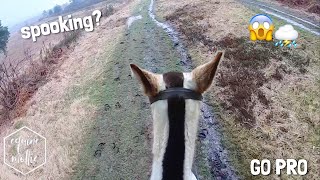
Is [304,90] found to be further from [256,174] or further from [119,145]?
[119,145]

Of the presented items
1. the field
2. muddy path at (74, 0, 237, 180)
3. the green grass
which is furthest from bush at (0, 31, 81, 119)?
muddy path at (74, 0, 237, 180)

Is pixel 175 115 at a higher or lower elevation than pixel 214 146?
higher

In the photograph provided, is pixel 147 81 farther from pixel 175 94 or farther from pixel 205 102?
pixel 205 102

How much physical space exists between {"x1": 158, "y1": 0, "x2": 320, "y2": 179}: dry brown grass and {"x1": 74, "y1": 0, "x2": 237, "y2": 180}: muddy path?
0.53m

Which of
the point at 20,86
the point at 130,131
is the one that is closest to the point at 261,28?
the point at 130,131

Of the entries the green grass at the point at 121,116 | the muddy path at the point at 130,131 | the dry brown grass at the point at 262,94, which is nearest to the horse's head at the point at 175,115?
the muddy path at the point at 130,131

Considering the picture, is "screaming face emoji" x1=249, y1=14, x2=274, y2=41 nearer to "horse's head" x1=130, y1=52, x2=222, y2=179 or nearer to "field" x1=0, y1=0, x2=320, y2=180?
"field" x1=0, y1=0, x2=320, y2=180

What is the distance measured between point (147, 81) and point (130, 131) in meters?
8.35

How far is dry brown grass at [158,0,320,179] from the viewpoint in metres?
10.4

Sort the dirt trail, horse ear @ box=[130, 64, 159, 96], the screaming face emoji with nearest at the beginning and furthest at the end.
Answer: horse ear @ box=[130, 64, 159, 96] → the dirt trail → the screaming face emoji

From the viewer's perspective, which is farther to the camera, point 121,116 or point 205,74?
point 121,116

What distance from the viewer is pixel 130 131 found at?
37.4 ft


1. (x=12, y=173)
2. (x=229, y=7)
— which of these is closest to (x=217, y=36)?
(x=229, y=7)

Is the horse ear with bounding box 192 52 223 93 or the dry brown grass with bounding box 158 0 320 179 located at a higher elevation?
the horse ear with bounding box 192 52 223 93
